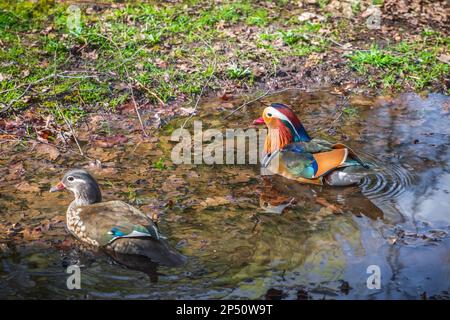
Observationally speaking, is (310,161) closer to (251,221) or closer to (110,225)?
(251,221)

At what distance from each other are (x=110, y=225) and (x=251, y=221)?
4.42 feet

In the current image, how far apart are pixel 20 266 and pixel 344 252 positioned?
275 cm

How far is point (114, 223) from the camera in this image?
216 inches

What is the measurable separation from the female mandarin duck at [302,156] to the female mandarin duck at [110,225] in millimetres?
1956

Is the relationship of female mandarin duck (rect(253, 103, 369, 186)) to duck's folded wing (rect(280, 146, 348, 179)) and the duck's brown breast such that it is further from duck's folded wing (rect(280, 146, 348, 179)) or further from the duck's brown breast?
the duck's brown breast

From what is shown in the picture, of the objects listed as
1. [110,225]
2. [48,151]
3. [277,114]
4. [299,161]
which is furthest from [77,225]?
[277,114]

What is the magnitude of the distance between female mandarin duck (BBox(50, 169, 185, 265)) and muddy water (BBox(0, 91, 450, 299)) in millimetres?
115

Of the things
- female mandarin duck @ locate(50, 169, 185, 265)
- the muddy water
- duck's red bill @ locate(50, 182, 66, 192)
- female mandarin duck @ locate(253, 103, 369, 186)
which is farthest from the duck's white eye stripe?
duck's red bill @ locate(50, 182, 66, 192)

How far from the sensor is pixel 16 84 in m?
8.65

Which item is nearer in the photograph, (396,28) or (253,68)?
(253,68)

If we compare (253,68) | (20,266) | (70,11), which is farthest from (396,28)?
(20,266)

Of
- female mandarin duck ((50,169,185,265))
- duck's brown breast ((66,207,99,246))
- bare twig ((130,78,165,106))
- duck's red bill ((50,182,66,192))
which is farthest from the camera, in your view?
bare twig ((130,78,165,106))

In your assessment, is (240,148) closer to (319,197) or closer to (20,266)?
(319,197)

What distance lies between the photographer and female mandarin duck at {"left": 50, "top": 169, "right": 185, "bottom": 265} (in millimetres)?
5332
